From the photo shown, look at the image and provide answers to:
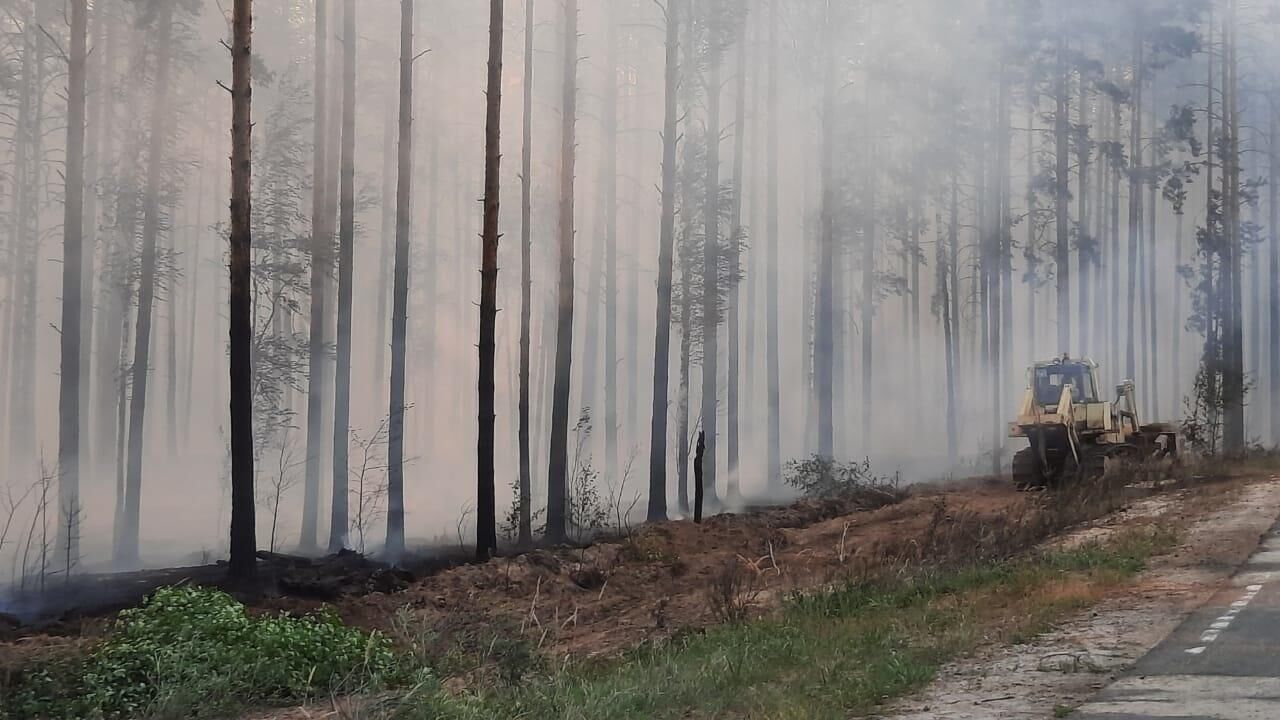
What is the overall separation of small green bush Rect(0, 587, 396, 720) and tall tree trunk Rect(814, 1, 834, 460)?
25731 millimetres

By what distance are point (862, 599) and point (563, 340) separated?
54.7ft

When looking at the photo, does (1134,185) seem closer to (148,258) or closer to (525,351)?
(525,351)

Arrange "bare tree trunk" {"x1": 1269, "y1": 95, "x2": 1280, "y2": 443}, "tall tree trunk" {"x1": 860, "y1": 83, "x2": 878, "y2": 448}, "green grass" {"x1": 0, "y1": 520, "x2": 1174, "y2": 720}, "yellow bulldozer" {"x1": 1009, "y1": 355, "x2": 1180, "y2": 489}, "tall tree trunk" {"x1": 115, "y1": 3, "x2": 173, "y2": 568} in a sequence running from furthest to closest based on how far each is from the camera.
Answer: "bare tree trunk" {"x1": 1269, "y1": 95, "x2": 1280, "y2": 443}
"tall tree trunk" {"x1": 860, "y1": 83, "x2": 878, "y2": 448}
"tall tree trunk" {"x1": 115, "y1": 3, "x2": 173, "y2": 568}
"yellow bulldozer" {"x1": 1009, "y1": 355, "x2": 1180, "y2": 489}
"green grass" {"x1": 0, "y1": 520, "x2": 1174, "y2": 720}

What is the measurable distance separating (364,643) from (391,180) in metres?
42.2

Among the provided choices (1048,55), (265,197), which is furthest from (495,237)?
(1048,55)

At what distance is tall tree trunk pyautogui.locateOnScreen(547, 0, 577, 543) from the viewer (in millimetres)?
27281

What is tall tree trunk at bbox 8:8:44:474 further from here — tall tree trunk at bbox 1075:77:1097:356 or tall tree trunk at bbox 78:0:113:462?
tall tree trunk at bbox 1075:77:1097:356

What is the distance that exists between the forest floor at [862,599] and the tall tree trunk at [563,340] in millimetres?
3323

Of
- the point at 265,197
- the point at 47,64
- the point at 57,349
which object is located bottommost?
the point at 57,349

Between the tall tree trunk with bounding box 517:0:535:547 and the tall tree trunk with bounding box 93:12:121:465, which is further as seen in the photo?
the tall tree trunk with bounding box 93:12:121:465

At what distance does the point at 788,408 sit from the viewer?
56.4m

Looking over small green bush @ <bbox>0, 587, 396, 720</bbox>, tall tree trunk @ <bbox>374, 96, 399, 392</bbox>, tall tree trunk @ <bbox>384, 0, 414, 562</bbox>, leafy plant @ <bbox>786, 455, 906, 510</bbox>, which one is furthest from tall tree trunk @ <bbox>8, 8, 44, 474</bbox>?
small green bush @ <bbox>0, 587, 396, 720</bbox>

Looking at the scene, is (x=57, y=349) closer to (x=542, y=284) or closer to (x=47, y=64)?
(x=47, y=64)

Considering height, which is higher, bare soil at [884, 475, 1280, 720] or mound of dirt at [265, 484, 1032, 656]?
bare soil at [884, 475, 1280, 720]
